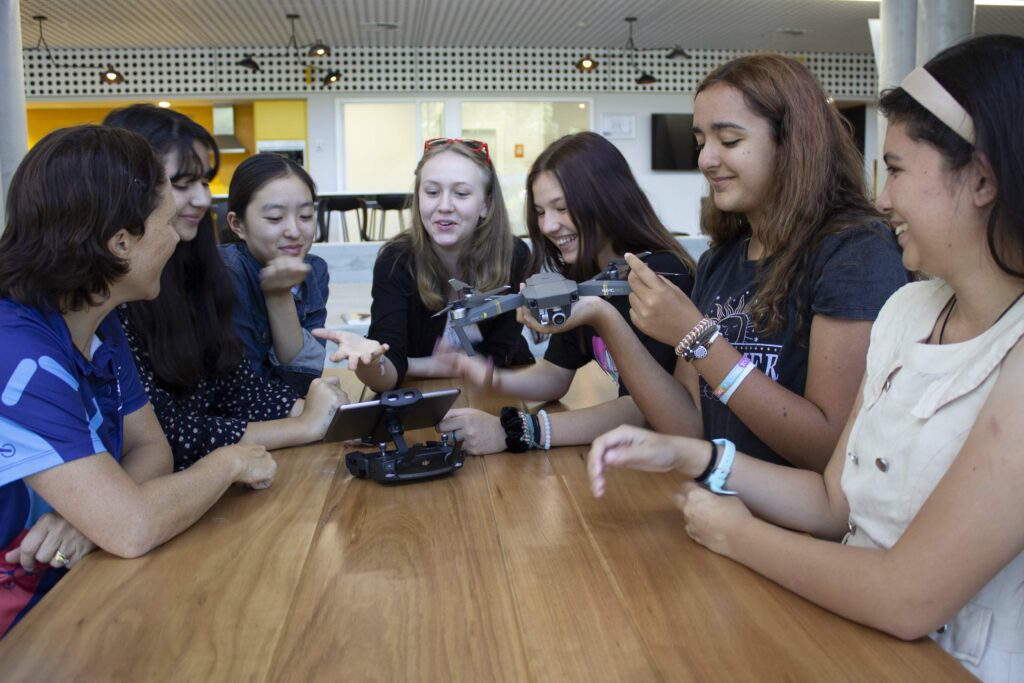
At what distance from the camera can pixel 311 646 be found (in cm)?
93

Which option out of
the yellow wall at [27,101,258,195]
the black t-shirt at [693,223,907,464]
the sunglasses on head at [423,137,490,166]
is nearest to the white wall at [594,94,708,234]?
the yellow wall at [27,101,258,195]

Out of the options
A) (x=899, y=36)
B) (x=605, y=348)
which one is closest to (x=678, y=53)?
(x=899, y=36)

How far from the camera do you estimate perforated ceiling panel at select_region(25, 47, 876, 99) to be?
11.5 meters

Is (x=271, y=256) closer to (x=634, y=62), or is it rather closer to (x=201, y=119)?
(x=634, y=62)

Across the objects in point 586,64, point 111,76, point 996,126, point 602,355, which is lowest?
point 602,355

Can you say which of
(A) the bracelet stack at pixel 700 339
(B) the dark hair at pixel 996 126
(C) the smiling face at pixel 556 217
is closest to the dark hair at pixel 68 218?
(A) the bracelet stack at pixel 700 339

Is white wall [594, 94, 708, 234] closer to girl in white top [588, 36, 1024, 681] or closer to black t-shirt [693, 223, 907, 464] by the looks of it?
black t-shirt [693, 223, 907, 464]

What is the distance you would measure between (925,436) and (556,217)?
3.92ft

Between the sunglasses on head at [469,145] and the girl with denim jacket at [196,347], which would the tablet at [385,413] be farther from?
the sunglasses on head at [469,145]

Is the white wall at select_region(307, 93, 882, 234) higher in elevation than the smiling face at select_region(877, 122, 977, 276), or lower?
higher

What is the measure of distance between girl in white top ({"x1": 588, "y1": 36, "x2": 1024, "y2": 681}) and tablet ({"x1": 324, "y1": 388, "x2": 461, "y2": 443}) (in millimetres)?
604

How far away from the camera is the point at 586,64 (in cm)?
1130

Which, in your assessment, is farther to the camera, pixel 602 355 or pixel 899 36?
pixel 899 36

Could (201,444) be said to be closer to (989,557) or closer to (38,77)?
(989,557)
